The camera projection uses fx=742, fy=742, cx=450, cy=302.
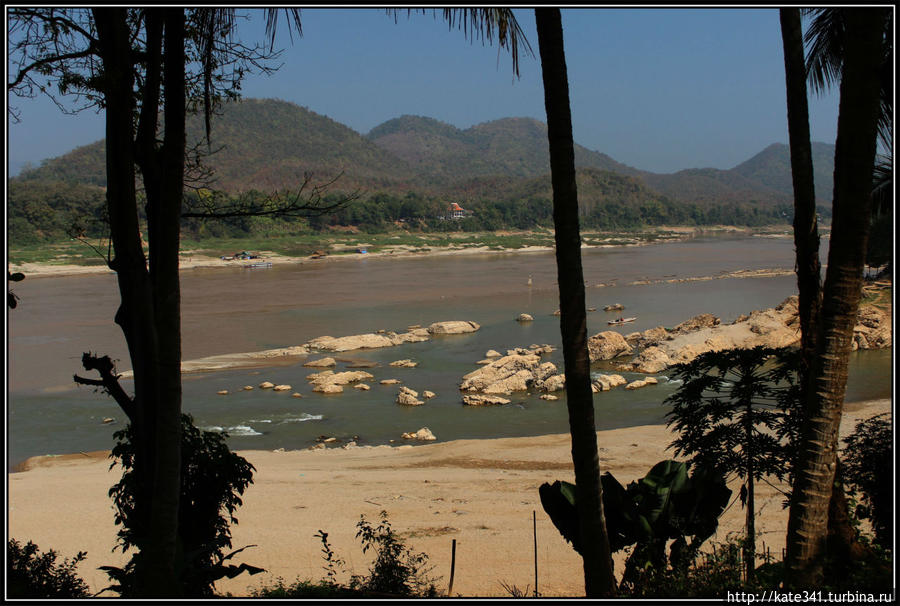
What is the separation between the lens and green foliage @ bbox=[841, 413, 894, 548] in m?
4.64

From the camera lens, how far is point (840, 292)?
3.39 metres

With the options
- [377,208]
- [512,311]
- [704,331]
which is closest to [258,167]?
[377,208]

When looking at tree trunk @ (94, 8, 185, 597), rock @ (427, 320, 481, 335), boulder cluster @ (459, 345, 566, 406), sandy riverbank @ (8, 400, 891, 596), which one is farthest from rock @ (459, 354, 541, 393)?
tree trunk @ (94, 8, 185, 597)

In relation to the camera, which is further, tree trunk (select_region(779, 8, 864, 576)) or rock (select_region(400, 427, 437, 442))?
rock (select_region(400, 427, 437, 442))

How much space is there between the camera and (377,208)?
88.3 meters

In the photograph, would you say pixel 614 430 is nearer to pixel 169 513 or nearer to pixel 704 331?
pixel 704 331

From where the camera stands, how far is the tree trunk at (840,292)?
327 centimetres

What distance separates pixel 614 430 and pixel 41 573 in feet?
35.1

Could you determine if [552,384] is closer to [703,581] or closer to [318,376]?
[318,376]

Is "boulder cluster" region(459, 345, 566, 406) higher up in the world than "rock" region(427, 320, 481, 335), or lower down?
lower down

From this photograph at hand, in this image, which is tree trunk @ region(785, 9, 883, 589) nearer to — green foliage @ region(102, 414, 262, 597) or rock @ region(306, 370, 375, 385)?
green foliage @ region(102, 414, 262, 597)

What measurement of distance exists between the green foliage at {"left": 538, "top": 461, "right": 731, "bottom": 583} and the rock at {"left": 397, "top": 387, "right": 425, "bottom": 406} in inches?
451

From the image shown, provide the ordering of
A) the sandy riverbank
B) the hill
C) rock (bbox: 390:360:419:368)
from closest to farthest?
1. the sandy riverbank
2. rock (bbox: 390:360:419:368)
3. the hill

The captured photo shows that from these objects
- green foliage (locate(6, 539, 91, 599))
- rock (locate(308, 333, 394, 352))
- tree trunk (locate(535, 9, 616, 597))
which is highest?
tree trunk (locate(535, 9, 616, 597))
